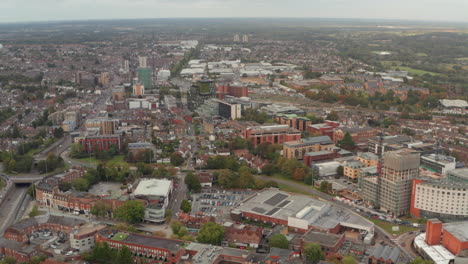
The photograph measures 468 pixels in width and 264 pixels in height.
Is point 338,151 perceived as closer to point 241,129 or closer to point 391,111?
point 241,129

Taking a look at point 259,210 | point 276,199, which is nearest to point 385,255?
point 259,210

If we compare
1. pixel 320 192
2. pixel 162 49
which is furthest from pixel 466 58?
pixel 320 192

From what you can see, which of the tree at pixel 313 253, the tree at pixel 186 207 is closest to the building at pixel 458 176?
the tree at pixel 313 253

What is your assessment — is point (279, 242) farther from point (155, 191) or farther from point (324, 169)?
point (324, 169)

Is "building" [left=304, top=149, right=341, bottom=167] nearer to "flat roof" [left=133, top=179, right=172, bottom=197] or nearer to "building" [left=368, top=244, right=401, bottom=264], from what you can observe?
"flat roof" [left=133, top=179, right=172, bottom=197]

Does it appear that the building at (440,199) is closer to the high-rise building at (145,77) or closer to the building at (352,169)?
the building at (352,169)

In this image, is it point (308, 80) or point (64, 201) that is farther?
point (308, 80)

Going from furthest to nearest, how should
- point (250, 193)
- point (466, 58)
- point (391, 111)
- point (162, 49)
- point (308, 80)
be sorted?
point (162, 49)
point (466, 58)
point (308, 80)
point (391, 111)
point (250, 193)
